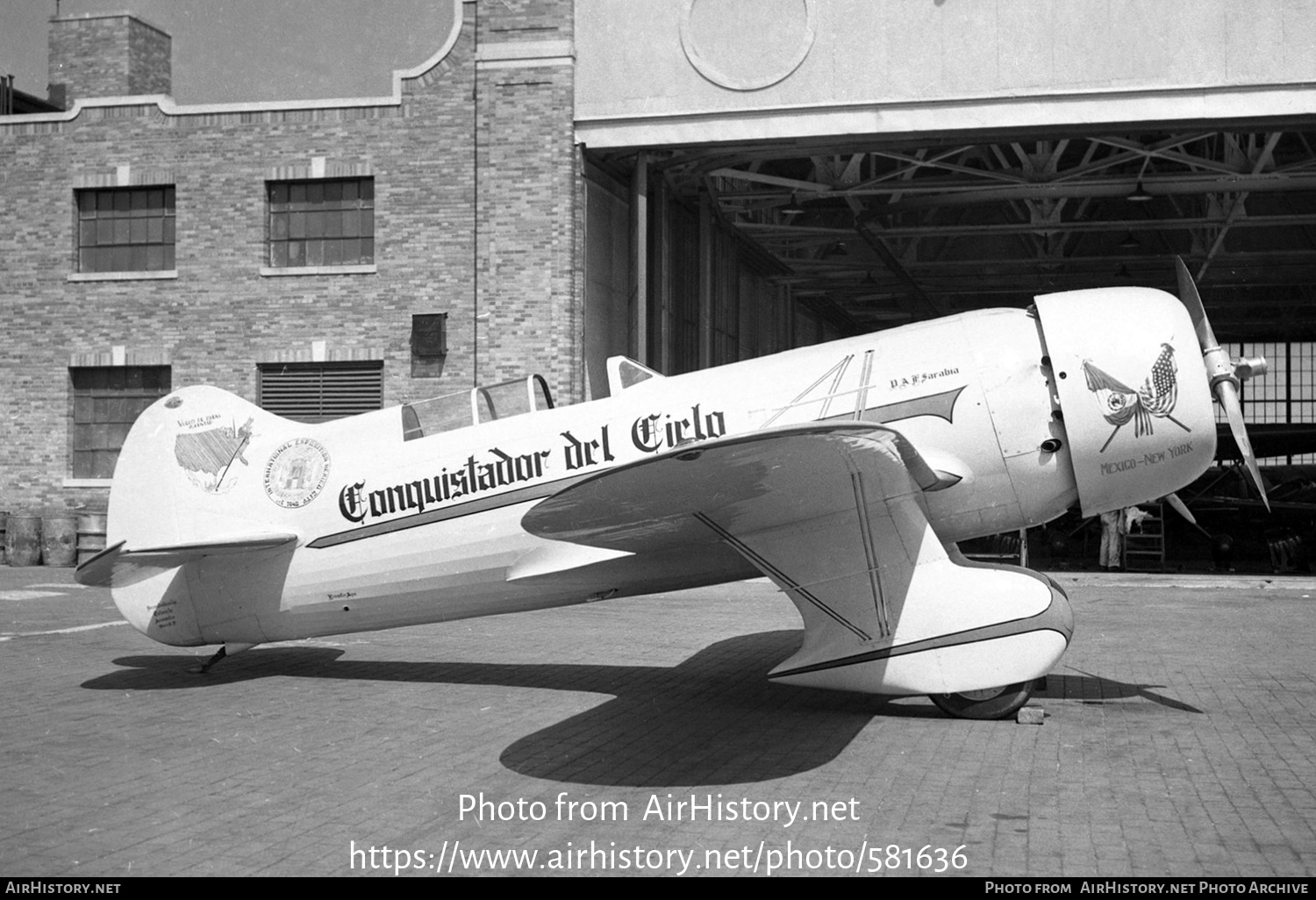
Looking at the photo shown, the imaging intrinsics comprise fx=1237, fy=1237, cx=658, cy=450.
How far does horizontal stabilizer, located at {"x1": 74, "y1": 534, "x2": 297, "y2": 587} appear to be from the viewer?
8930 mm

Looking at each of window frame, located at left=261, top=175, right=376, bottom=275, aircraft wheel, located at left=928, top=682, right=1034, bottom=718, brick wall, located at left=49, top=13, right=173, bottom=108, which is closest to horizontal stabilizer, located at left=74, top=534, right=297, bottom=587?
aircraft wheel, located at left=928, top=682, right=1034, bottom=718

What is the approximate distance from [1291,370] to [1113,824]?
53800 millimetres

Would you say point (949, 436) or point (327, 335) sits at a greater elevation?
point (327, 335)

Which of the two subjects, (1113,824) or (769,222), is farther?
(769,222)

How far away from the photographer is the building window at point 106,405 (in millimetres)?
20422

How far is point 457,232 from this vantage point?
19031 mm

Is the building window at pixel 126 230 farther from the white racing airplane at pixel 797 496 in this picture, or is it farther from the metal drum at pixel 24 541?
the white racing airplane at pixel 797 496

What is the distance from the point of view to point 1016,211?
27516 mm

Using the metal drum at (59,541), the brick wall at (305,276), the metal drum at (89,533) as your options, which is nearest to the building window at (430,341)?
the brick wall at (305,276)

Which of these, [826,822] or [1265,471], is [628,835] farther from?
[1265,471]

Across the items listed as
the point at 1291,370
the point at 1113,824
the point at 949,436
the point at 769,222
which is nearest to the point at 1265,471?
the point at 769,222

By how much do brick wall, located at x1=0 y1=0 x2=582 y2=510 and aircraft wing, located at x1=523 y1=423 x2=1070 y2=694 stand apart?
10753mm

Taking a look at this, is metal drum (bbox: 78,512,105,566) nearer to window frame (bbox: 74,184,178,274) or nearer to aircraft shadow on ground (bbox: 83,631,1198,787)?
window frame (bbox: 74,184,178,274)
